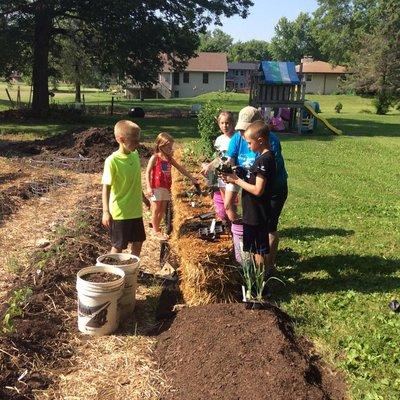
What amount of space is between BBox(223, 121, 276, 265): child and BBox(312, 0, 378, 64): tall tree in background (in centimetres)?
6526

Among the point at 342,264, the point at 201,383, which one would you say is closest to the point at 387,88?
the point at 342,264

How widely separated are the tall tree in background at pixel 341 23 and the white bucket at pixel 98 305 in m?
66.3

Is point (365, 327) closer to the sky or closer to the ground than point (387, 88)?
closer to the ground

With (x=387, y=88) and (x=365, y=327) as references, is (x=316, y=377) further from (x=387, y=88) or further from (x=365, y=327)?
(x=387, y=88)

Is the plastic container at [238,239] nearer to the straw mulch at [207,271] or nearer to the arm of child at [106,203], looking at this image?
the straw mulch at [207,271]

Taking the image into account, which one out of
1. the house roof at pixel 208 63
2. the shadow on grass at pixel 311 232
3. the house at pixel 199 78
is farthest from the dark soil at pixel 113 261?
the house roof at pixel 208 63

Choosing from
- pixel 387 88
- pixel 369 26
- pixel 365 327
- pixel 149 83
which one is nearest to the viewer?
pixel 365 327

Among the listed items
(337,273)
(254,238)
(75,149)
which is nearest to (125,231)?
(254,238)

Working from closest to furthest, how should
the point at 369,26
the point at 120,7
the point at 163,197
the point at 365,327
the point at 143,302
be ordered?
the point at 365,327, the point at 143,302, the point at 163,197, the point at 120,7, the point at 369,26

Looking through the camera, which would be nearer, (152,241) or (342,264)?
(342,264)

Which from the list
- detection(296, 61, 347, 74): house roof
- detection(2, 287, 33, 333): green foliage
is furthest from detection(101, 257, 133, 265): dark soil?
detection(296, 61, 347, 74): house roof

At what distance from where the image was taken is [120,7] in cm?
2067

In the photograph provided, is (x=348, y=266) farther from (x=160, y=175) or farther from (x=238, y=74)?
(x=238, y=74)

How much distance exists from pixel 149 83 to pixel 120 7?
16.2 feet
